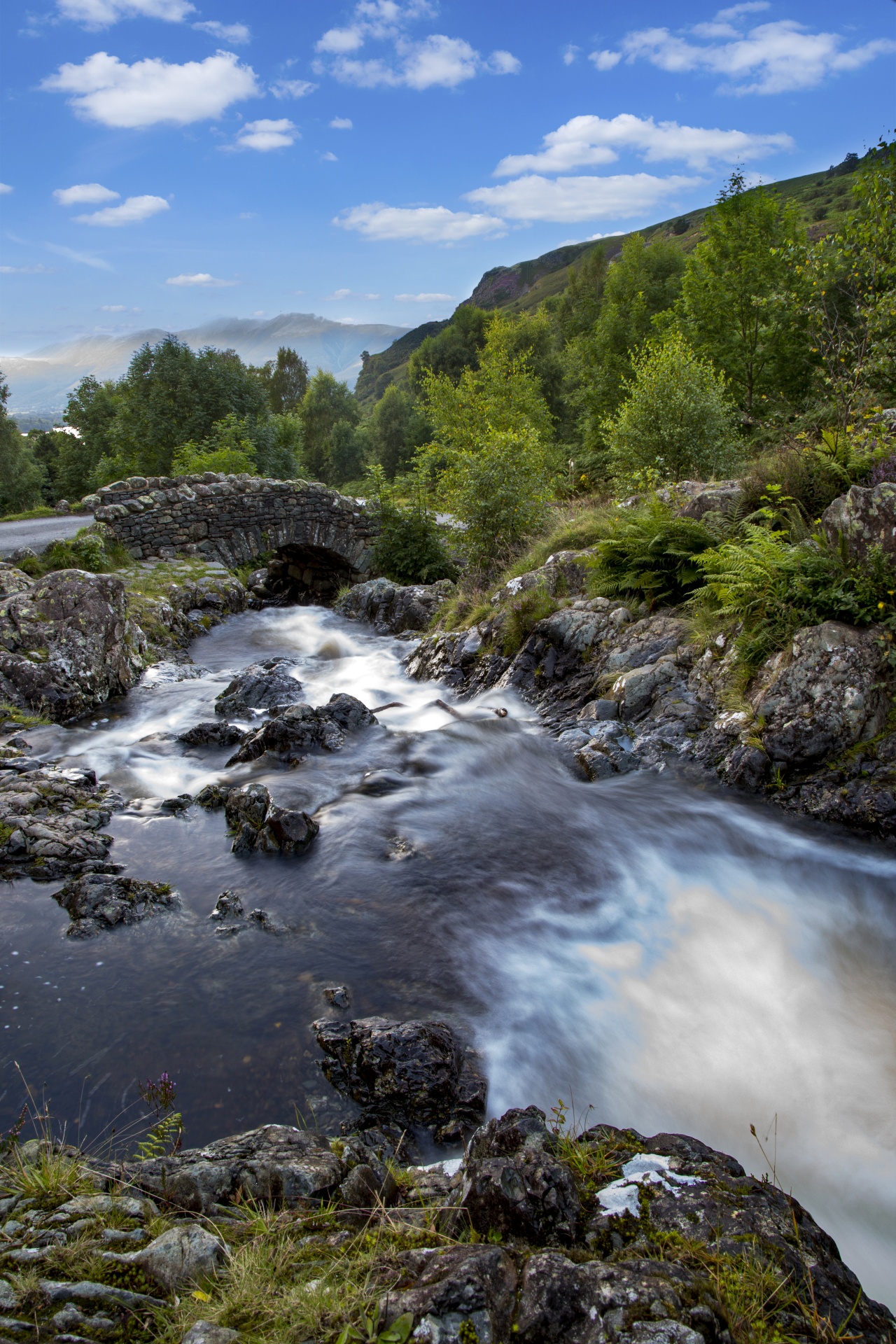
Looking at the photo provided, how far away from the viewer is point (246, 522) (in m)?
20.8

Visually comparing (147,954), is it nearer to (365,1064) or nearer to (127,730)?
(365,1064)

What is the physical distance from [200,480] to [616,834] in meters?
18.0

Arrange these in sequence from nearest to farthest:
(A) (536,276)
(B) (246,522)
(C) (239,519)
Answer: (C) (239,519) < (B) (246,522) < (A) (536,276)

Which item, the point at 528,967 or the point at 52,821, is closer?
Answer: the point at 528,967

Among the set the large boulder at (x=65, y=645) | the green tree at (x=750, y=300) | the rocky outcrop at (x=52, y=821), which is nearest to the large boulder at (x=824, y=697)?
the rocky outcrop at (x=52, y=821)

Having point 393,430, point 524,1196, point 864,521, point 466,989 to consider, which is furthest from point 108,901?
point 393,430

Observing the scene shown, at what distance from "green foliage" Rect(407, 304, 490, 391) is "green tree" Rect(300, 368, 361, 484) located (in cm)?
1046

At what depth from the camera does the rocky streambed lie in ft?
7.86

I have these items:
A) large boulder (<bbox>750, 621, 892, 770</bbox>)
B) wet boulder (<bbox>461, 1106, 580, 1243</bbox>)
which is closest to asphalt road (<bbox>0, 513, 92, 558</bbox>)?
large boulder (<bbox>750, 621, 892, 770</bbox>)

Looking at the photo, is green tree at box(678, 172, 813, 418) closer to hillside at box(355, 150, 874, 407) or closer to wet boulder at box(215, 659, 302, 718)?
wet boulder at box(215, 659, 302, 718)

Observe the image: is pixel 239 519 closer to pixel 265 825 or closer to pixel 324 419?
pixel 265 825

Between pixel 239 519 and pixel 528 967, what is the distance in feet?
59.8

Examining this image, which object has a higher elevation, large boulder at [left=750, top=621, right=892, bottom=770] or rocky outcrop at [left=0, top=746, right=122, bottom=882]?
large boulder at [left=750, top=621, right=892, bottom=770]

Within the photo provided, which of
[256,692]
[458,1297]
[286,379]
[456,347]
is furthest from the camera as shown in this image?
[286,379]
